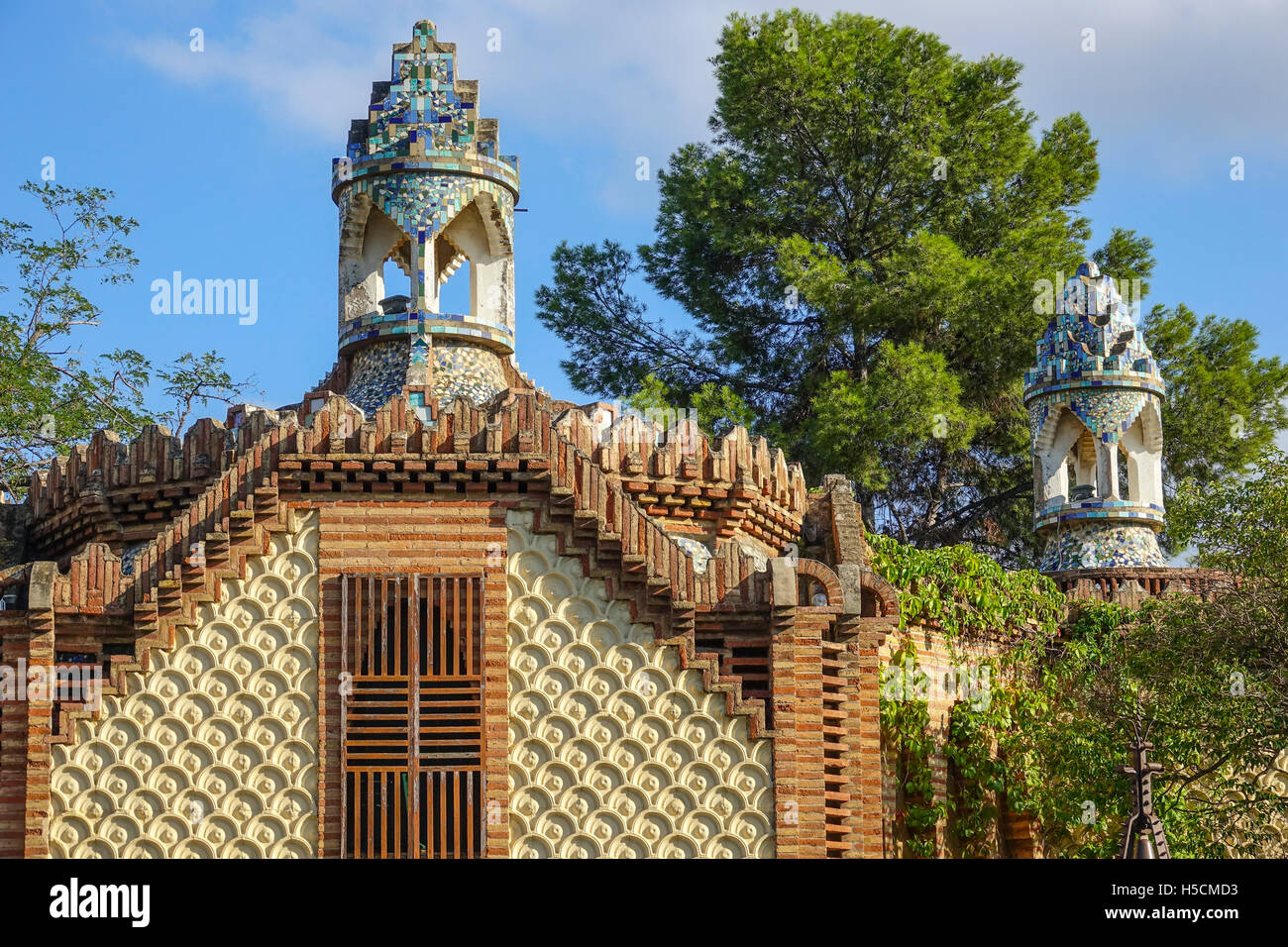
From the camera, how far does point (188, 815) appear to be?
13.5 meters

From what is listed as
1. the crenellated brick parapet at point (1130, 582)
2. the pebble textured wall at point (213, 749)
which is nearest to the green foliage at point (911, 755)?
the crenellated brick parapet at point (1130, 582)

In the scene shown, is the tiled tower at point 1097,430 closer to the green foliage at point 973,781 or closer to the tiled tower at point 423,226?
the green foliage at point 973,781

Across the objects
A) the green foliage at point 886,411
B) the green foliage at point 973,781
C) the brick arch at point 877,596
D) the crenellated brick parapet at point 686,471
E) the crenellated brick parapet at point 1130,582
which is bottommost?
the green foliage at point 973,781

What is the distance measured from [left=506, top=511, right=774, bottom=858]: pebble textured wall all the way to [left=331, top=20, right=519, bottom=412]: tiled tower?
3.84 m

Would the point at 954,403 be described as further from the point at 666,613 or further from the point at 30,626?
the point at 30,626

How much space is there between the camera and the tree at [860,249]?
2750 cm

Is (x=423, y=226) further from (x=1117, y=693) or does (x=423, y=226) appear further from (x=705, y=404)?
(x=705, y=404)

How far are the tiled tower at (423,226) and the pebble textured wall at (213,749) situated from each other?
12.9 ft

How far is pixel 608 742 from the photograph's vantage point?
1382 centimetres

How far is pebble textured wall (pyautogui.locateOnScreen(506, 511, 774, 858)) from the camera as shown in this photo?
1366 cm

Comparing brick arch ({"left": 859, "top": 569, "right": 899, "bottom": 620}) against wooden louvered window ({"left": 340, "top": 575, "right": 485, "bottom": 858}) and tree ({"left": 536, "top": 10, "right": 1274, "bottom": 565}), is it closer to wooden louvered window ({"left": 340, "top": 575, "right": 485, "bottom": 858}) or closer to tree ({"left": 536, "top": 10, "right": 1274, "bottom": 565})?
wooden louvered window ({"left": 340, "top": 575, "right": 485, "bottom": 858})

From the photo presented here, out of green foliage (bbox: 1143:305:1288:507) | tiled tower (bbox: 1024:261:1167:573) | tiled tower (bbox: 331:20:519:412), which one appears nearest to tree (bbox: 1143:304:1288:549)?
green foliage (bbox: 1143:305:1288:507)

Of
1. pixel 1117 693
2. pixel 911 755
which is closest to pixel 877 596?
pixel 911 755
